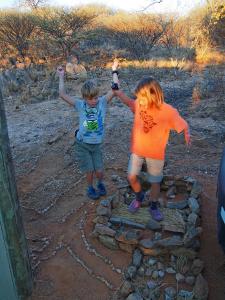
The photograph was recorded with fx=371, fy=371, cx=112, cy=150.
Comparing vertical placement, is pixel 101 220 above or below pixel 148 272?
above

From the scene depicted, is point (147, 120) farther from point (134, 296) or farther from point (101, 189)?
point (134, 296)

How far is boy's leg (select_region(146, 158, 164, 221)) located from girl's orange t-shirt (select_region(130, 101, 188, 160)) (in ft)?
0.22

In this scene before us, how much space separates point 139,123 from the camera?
136 inches

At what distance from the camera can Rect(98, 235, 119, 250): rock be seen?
3.42 m

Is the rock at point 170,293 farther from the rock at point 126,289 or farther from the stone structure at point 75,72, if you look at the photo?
the stone structure at point 75,72

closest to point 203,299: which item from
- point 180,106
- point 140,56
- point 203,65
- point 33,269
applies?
point 33,269

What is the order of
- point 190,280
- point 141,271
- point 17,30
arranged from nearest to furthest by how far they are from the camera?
point 190,280 → point 141,271 → point 17,30

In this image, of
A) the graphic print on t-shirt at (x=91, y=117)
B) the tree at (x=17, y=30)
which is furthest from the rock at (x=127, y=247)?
the tree at (x=17, y=30)

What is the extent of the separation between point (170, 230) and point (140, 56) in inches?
461

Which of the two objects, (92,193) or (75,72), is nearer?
(92,193)

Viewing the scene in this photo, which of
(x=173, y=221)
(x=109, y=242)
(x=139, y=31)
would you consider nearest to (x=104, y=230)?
(x=109, y=242)

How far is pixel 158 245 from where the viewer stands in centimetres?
332

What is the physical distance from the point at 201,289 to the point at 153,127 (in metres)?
1.43

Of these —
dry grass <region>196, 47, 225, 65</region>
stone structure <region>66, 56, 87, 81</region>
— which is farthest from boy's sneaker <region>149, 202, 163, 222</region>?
dry grass <region>196, 47, 225, 65</region>
